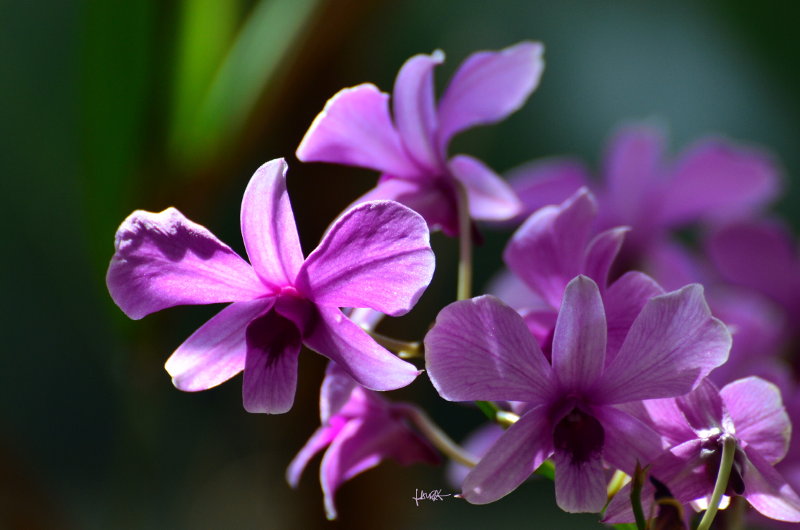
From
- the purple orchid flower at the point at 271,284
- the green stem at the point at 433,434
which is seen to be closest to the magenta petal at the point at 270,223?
the purple orchid flower at the point at 271,284

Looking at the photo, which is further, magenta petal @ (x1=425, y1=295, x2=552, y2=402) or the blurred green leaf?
the blurred green leaf

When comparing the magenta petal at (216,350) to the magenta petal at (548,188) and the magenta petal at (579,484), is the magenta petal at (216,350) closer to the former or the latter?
the magenta petal at (579,484)

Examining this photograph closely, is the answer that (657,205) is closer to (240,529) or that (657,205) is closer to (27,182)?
(240,529)

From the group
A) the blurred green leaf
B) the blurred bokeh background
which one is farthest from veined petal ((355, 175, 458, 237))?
the blurred green leaf

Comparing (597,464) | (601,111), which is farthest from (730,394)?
(601,111)

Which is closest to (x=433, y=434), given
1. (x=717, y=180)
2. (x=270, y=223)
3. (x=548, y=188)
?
(x=270, y=223)

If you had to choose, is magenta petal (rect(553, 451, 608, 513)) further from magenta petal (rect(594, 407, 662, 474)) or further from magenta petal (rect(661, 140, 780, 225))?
A: magenta petal (rect(661, 140, 780, 225))

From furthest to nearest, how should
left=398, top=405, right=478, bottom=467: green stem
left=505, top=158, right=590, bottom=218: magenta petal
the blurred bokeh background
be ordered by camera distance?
the blurred bokeh background → left=505, top=158, right=590, bottom=218: magenta petal → left=398, top=405, right=478, bottom=467: green stem
